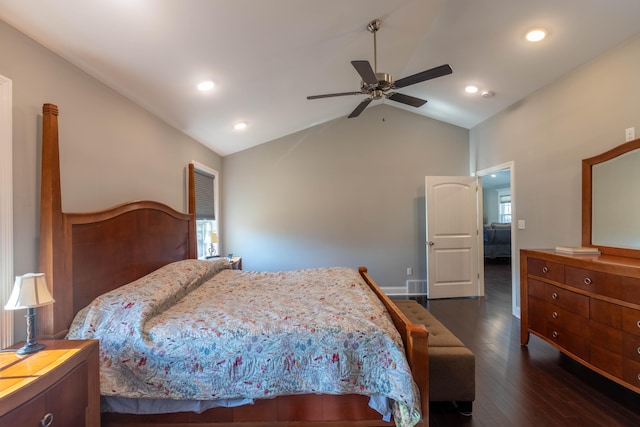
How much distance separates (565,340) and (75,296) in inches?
139

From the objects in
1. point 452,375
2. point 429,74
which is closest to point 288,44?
point 429,74

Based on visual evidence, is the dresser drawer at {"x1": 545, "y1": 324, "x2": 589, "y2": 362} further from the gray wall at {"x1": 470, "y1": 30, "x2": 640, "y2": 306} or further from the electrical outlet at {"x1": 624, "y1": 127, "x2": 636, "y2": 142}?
the electrical outlet at {"x1": 624, "y1": 127, "x2": 636, "y2": 142}

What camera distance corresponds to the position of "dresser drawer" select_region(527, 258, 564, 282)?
2410 millimetres

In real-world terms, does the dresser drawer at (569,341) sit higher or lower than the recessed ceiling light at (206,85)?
lower

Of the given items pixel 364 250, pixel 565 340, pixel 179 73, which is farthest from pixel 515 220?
pixel 179 73

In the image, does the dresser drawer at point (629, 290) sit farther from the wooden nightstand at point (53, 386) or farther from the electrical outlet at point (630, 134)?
the wooden nightstand at point (53, 386)

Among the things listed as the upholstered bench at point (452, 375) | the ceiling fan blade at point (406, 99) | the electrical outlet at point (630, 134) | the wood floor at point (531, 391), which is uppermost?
the ceiling fan blade at point (406, 99)

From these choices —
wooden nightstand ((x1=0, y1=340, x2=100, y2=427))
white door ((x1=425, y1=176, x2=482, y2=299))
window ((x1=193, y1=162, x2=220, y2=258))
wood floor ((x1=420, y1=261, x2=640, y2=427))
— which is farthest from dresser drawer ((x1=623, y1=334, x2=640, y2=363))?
window ((x1=193, y1=162, x2=220, y2=258))

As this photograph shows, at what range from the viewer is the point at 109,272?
1964 mm

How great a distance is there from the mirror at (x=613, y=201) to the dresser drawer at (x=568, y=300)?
1.71ft

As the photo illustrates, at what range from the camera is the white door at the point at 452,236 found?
443 centimetres

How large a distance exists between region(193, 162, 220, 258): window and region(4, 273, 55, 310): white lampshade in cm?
267

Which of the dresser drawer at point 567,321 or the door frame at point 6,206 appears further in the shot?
the dresser drawer at point 567,321

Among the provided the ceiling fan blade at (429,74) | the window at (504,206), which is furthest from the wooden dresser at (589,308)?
the window at (504,206)
